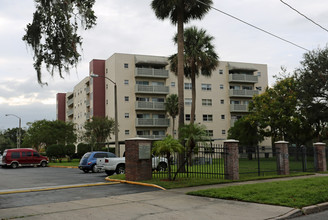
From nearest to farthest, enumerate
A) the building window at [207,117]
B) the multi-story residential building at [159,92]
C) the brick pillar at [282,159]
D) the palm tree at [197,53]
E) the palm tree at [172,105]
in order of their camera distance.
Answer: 1. the brick pillar at [282,159]
2. the palm tree at [197,53]
3. the palm tree at [172,105]
4. the multi-story residential building at [159,92]
5. the building window at [207,117]

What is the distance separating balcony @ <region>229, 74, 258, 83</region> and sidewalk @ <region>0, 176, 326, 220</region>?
51061 millimetres

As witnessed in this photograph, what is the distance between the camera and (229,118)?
201 feet

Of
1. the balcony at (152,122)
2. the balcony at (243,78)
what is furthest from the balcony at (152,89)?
the balcony at (243,78)

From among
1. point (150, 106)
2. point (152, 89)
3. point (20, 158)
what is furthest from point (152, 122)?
point (20, 158)

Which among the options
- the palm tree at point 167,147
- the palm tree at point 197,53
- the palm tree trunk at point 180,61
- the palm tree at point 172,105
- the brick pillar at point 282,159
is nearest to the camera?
the palm tree at point 167,147

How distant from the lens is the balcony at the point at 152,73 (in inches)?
2149

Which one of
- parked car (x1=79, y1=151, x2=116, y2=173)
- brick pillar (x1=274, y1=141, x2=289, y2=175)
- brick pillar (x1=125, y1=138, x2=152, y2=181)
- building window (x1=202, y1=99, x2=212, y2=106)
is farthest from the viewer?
building window (x1=202, y1=99, x2=212, y2=106)

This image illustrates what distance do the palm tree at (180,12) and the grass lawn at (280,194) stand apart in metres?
10.2

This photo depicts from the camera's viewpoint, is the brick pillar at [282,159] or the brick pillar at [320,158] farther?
the brick pillar at [320,158]

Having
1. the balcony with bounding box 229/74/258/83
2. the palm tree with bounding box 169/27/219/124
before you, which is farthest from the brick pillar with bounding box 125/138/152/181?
the balcony with bounding box 229/74/258/83

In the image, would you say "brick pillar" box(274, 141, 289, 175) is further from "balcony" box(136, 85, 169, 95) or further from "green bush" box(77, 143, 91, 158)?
"balcony" box(136, 85, 169, 95)

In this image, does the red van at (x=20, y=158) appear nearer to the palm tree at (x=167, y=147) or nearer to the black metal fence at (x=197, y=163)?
the black metal fence at (x=197, y=163)

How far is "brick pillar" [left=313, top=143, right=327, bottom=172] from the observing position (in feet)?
73.5

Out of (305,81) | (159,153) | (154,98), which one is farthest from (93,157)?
(154,98)
